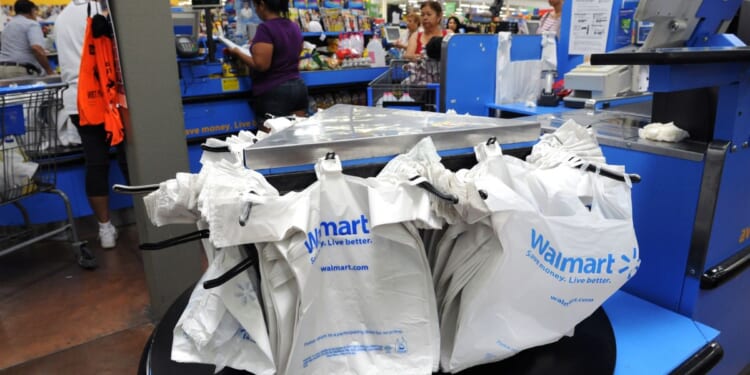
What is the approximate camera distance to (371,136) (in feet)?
3.55

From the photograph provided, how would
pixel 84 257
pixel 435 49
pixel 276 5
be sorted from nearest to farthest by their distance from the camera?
pixel 84 257
pixel 276 5
pixel 435 49

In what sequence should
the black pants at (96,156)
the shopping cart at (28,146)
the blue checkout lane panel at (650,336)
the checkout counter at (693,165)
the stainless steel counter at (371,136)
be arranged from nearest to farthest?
the stainless steel counter at (371,136), the blue checkout lane panel at (650,336), the checkout counter at (693,165), the shopping cart at (28,146), the black pants at (96,156)

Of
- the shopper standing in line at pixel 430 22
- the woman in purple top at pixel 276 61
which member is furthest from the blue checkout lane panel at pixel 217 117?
the shopper standing in line at pixel 430 22

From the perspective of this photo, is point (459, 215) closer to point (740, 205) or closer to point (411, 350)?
point (411, 350)

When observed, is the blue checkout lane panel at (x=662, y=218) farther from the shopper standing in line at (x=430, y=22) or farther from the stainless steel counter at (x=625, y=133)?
the shopper standing in line at (x=430, y=22)

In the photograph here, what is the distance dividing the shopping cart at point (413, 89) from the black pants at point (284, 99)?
51cm

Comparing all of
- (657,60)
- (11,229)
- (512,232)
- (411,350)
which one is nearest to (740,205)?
(657,60)

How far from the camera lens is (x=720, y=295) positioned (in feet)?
5.03

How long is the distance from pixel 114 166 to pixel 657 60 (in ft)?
11.4

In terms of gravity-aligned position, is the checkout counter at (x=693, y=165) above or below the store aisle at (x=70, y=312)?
above

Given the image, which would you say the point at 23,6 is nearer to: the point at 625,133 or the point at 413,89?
the point at 413,89

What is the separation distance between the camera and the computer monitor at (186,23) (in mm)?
3643

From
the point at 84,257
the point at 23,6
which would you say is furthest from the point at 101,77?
the point at 23,6

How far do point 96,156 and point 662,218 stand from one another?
3.11m
